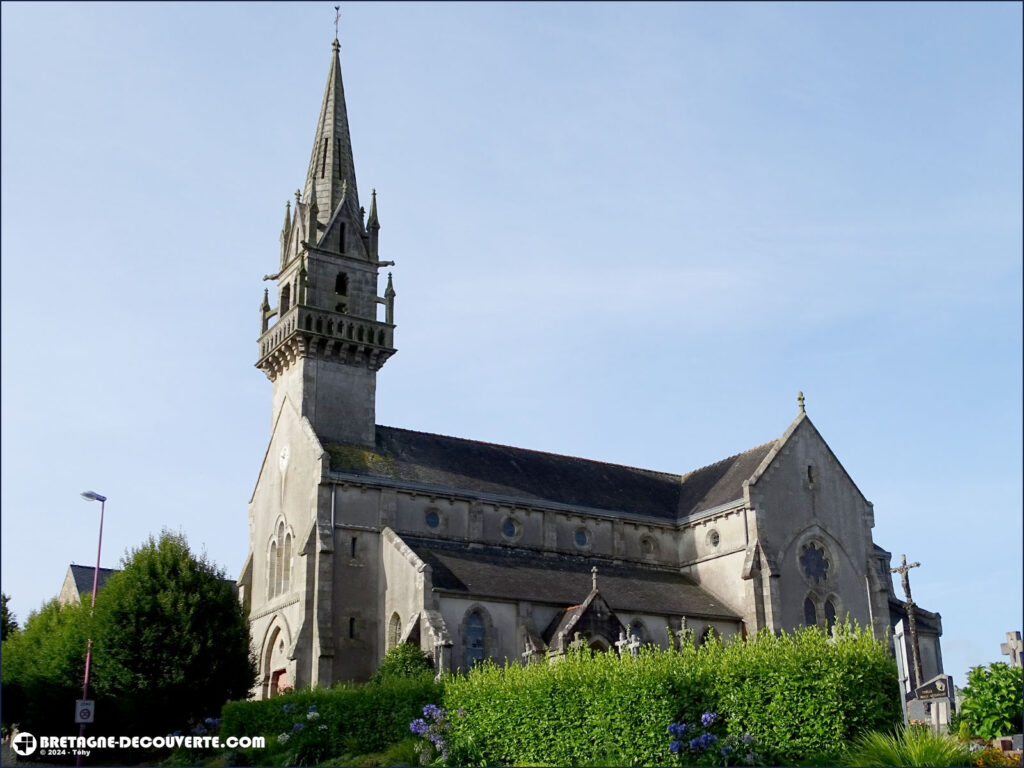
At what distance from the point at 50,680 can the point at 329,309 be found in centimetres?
1939

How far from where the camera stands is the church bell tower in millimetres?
47250

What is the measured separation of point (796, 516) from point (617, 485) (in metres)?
8.90

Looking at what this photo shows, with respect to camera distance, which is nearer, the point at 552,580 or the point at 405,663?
the point at 405,663

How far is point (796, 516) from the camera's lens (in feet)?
161

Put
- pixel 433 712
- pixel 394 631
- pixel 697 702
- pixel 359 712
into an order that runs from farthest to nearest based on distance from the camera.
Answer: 1. pixel 394 631
2. pixel 359 712
3. pixel 433 712
4. pixel 697 702

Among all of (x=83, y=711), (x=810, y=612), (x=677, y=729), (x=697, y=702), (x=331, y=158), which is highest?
(x=331, y=158)

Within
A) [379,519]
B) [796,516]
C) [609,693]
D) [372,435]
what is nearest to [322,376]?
[372,435]

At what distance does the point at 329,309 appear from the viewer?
48.5 m

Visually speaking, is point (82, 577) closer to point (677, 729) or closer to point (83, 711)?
point (83, 711)

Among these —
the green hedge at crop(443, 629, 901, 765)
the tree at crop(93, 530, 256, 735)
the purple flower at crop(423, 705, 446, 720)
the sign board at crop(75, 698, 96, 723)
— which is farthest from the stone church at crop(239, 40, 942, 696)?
the green hedge at crop(443, 629, 901, 765)

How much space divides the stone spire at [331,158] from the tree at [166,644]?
1949cm

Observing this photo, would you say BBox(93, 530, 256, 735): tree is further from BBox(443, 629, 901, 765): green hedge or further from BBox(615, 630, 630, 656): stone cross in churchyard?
BBox(443, 629, 901, 765): green hedge

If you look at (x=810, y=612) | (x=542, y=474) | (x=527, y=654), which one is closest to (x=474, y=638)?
(x=527, y=654)

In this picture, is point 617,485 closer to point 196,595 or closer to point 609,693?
point 196,595
